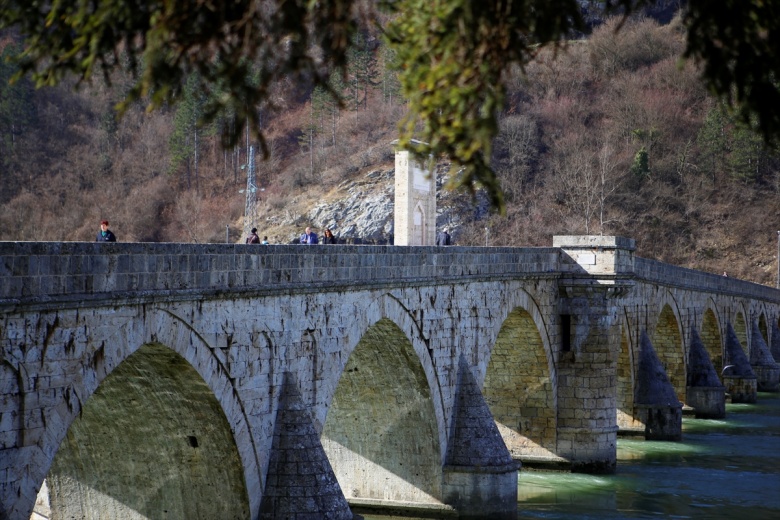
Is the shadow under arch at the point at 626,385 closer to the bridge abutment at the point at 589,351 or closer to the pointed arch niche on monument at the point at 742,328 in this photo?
the bridge abutment at the point at 589,351

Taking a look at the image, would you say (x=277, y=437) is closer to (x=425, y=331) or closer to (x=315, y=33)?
(x=425, y=331)

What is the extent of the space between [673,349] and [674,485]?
10.3 metres

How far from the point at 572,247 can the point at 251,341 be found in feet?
36.9

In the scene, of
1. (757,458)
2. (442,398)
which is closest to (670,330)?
(757,458)

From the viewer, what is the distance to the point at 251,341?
37.6 ft

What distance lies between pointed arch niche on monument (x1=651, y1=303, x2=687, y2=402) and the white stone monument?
6325mm

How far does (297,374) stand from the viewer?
12414mm

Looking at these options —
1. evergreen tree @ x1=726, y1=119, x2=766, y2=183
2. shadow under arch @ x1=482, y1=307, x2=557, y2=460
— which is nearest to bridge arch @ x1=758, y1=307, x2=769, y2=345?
evergreen tree @ x1=726, y1=119, x2=766, y2=183

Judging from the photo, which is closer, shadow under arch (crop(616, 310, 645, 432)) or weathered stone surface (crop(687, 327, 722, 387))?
shadow under arch (crop(616, 310, 645, 432))

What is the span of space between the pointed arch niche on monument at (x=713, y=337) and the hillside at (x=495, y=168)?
1585cm

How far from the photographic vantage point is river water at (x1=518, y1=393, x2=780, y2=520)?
18.5 meters

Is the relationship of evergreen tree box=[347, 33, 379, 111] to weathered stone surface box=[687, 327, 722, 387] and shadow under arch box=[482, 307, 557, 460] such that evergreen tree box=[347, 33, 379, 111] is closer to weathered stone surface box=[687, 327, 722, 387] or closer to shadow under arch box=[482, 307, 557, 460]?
weathered stone surface box=[687, 327, 722, 387]

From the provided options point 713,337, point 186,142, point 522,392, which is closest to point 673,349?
point 713,337

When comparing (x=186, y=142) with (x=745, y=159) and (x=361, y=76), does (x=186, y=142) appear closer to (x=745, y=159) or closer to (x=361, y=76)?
(x=361, y=76)
